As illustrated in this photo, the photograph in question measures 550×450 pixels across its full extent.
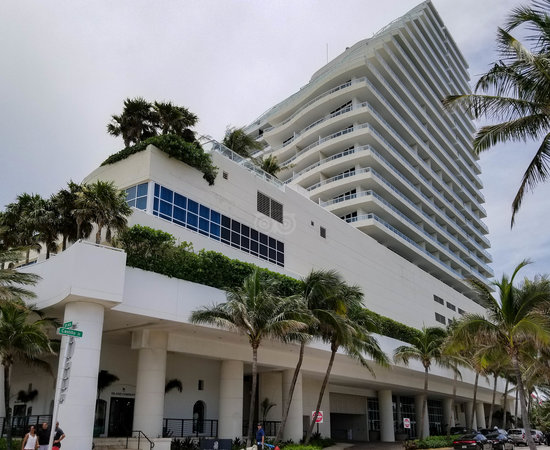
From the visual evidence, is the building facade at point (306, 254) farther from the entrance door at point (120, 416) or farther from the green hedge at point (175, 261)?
the green hedge at point (175, 261)

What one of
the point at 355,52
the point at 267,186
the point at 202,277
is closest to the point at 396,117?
the point at 355,52

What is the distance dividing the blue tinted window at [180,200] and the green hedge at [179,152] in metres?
2.13

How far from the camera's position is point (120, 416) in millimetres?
28703

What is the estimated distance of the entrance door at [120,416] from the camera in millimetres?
28078

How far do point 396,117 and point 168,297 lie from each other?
56.4 m

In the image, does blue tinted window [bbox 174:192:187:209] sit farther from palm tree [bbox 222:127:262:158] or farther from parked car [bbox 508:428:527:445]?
parked car [bbox 508:428:527:445]

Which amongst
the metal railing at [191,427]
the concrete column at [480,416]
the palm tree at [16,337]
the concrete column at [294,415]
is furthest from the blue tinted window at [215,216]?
the concrete column at [480,416]

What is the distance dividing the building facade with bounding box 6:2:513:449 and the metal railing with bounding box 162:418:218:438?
0.35 feet

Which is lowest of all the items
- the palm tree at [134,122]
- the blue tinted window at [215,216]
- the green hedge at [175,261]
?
the green hedge at [175,261]

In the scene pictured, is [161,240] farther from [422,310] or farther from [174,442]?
[422,310]

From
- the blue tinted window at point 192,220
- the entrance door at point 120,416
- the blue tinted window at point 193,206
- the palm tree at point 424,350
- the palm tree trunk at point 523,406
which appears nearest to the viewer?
the palm tree trunk at point 523,406

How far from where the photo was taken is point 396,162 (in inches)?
2847

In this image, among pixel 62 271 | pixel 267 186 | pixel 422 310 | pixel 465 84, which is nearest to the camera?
pixel 62 271

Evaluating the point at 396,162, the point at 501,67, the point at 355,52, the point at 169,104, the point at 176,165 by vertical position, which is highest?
the point at 355,52
